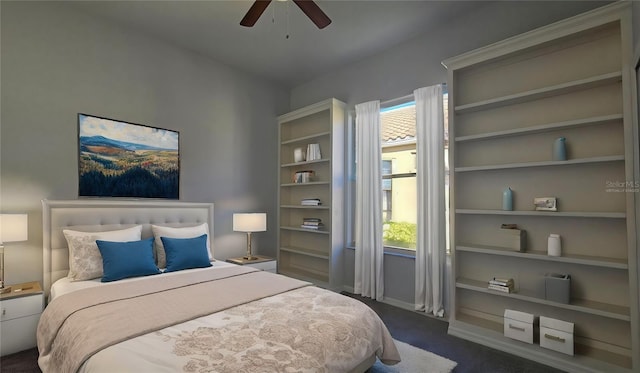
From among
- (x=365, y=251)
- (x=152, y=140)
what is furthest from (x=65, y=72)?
(x=365, y=251)

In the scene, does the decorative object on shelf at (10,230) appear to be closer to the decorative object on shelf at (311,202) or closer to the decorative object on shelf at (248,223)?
the decorative object on shelf at (248,223)

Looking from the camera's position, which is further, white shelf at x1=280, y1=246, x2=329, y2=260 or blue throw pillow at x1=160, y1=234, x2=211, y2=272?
white shelf at x1=280, y1=246, x2=329, y2=260

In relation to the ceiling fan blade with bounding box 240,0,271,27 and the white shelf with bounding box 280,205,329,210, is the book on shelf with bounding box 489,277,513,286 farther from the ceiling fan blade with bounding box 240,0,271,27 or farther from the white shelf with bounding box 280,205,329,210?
the ceiling fan blade with bounding box 240,0,271,27

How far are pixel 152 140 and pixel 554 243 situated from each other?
4.16m

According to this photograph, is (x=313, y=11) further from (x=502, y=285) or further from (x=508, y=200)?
(x=502, y=285)

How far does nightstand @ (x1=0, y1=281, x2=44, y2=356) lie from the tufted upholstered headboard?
1.17 feet

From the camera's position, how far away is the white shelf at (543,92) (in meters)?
2.25

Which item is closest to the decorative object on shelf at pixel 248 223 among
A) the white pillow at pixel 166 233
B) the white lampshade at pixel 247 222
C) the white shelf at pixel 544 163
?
the white lampshade at pixel 247 222

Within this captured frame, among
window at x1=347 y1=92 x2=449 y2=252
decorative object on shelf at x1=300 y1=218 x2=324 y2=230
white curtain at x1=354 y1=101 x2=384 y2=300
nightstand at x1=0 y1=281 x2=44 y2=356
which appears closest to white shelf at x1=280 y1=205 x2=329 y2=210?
decorative object on shelf at x1=300 y1=218 x2=324 y2=230

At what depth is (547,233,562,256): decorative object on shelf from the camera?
244cm

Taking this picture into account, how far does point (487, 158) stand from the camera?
9.77 ft

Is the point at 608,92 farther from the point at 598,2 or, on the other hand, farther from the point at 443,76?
the point at 443,76

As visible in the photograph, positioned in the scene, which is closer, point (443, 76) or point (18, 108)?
point (18, 108)

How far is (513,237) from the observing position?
108 inches
